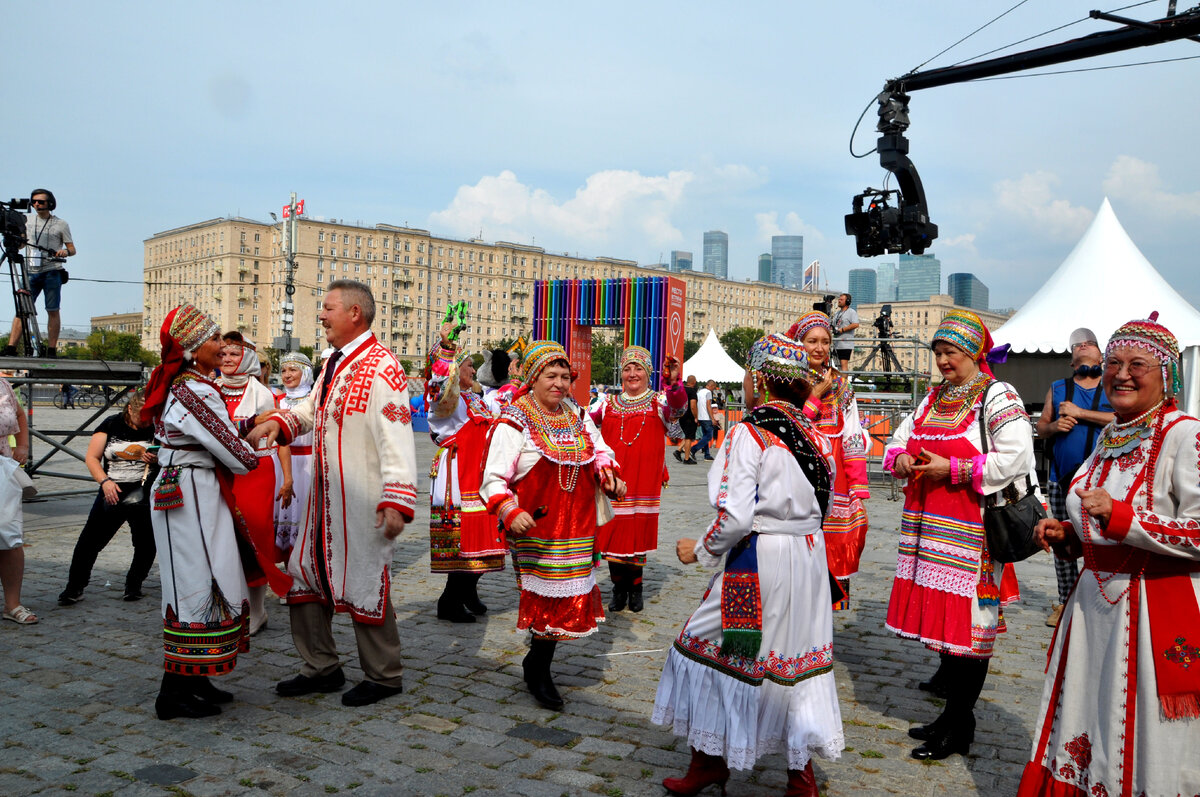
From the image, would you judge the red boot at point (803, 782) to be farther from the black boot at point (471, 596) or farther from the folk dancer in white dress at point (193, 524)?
the black boot at point (471, 596)

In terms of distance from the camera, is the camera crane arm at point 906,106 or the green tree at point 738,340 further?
the green tree at point 738,340

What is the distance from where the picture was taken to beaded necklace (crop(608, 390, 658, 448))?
24.4 ft

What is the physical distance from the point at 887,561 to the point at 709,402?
12.3 metres

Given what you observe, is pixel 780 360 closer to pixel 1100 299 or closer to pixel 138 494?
pixel 138 494

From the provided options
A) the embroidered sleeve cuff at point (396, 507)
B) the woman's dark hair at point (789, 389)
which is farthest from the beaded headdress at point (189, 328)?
the woman's dark hair at point (789, 389)

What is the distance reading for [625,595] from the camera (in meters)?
7.12

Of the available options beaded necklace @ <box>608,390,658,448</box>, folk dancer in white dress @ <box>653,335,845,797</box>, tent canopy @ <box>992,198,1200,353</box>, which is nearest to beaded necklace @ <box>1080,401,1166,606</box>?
folk dancer in white dress @ <box>653,335,845,797</box>

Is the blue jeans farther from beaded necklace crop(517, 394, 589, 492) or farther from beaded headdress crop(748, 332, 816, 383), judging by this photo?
beaded headdress crop(748, 332, 816, 383)

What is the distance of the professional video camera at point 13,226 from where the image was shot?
32.6ft

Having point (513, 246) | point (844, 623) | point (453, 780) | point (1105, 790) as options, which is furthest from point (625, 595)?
point (513, 246)

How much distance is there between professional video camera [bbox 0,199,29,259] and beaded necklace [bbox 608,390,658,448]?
7.30 meters

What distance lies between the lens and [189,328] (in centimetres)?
469

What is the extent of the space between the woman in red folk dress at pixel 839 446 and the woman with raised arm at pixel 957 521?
89 centimetres

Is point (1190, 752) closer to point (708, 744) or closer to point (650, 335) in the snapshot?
point (708, 744)
